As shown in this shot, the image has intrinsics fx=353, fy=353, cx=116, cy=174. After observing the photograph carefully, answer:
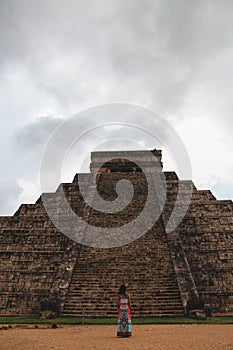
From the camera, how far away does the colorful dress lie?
661 cm

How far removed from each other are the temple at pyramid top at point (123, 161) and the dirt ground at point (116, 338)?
55.1 ft

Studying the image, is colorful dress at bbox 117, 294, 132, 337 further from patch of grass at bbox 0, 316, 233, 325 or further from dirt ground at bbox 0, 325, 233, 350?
patch of grass at bbox 0, 316, 233, 325

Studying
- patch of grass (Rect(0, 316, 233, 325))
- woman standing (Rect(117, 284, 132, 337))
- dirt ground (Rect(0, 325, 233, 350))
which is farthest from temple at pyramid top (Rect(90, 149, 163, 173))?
woman standing (Rect(117, 284, 132, 337))

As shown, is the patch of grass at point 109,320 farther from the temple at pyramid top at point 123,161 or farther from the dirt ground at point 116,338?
the temple at pyramid top at point 123,161

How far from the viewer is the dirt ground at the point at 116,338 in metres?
5.51

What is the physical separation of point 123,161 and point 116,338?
18.8 m

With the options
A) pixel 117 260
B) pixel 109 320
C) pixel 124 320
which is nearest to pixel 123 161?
pixel 117 260

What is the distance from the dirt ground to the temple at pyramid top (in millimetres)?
16788

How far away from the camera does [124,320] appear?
670 cm

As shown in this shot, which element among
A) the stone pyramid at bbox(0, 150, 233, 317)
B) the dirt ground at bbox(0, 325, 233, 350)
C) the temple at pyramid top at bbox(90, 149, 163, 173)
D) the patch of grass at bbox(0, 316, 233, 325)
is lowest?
the dirt ground at bbox(0, 325, 233, 350)

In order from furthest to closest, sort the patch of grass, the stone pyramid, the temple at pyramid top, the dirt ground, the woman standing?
the temple at pyramid top → the stone pyramid → the patch of grass → the woman standing → the dirt ground

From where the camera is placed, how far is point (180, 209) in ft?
51.5

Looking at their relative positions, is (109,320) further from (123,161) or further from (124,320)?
(123,161)

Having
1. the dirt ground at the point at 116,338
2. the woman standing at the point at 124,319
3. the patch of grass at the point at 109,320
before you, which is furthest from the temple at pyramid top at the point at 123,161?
the woman standing at the point at 124,319
